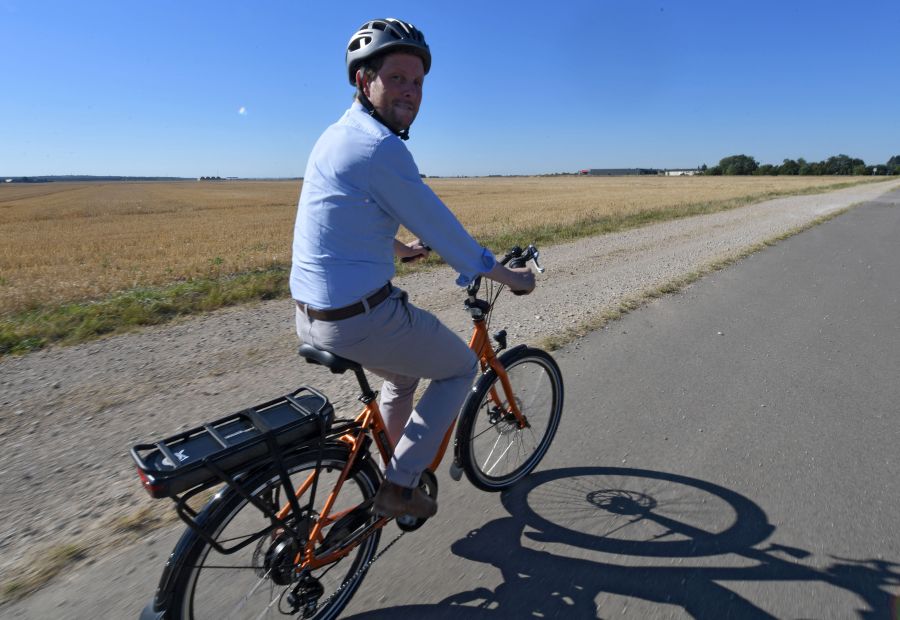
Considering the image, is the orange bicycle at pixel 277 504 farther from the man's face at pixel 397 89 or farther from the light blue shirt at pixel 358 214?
the man's face at pixel 397 89

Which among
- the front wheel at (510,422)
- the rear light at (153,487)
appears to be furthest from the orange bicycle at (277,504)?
the front wheel at (510,422)

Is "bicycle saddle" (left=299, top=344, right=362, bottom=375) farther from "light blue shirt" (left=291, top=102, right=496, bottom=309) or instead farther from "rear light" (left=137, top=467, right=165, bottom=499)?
"rear light" (left=137, top=467, right=165, bottom=499)

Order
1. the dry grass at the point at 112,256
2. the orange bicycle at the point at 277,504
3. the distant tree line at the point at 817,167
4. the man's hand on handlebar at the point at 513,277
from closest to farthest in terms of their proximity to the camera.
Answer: the orange bicycle at the point at 277,504 < the man's hand on handlebar at the point at 513,277 < the dry grass at the point at 112,256 < the distant tree line at the point at 817,167

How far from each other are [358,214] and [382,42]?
61 centimetres

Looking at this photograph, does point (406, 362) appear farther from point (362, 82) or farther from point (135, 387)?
point (135, 387)

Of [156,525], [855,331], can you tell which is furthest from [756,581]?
[855,331]

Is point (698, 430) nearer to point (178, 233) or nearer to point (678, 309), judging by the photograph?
point (678, 309)

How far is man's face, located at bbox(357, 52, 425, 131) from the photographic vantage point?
1.91 meters

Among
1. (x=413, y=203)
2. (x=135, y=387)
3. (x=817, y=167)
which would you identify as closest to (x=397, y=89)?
(x=413, y=203)

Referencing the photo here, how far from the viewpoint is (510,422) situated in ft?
10.2

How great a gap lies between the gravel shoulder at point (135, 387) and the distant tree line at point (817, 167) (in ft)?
415

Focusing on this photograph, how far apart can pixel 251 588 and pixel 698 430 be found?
3015 mm

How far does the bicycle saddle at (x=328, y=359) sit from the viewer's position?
6.57ft

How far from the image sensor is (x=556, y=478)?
10.5 ft
